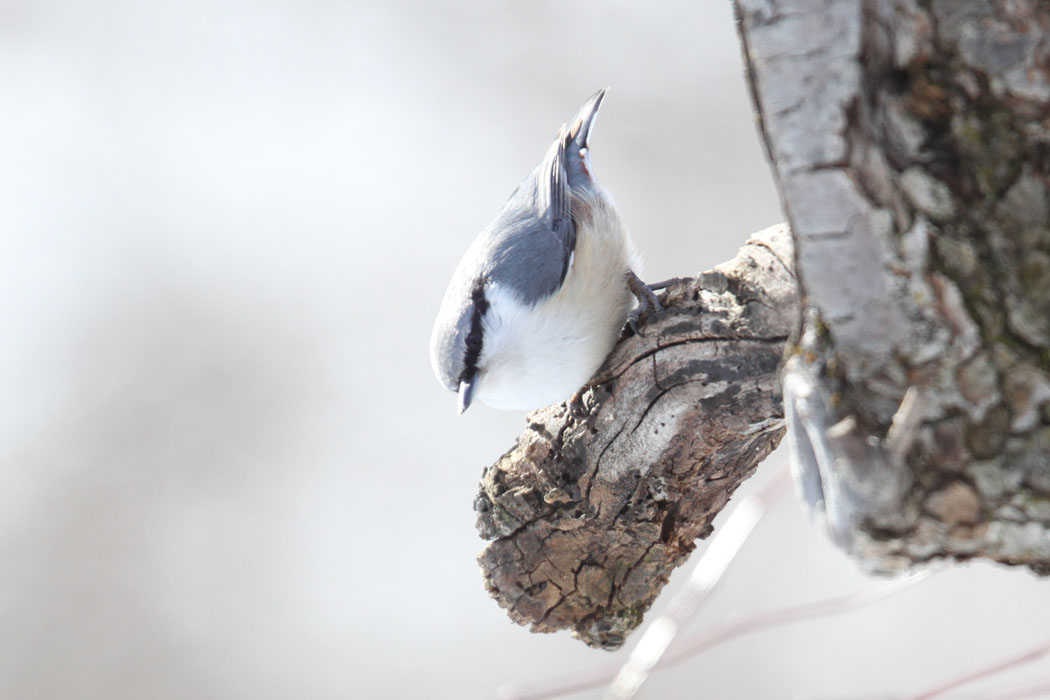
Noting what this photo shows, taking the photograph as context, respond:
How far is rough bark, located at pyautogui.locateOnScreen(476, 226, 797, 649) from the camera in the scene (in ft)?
3.38

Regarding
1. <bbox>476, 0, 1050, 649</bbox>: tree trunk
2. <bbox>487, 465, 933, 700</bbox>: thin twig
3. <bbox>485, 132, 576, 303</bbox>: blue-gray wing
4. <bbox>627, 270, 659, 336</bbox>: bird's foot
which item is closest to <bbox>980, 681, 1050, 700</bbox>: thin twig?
<bbox>487, 465, 933, 700</bbox>: thin twig

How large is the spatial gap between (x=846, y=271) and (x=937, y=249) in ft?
0.18

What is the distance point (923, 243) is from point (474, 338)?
93 cm

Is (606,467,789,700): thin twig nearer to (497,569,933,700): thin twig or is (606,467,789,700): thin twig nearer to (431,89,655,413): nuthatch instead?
(497,569,933,700): thin twig

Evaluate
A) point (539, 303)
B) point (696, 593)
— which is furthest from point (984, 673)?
point (539, 303)

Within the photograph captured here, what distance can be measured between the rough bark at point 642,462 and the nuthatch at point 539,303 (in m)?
0.09

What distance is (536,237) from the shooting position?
59.5 inches

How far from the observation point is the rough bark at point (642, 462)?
1.03 m

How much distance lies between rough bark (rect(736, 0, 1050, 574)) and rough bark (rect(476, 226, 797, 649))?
45cm

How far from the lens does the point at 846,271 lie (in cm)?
53

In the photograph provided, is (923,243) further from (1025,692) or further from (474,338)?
(474,338)

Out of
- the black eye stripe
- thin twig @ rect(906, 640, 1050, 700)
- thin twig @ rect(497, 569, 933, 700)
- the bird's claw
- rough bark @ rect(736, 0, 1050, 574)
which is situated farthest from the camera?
the black eye stripe

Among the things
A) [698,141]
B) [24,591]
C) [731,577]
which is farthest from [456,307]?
[24,591]

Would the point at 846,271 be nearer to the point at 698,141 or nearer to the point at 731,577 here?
the point at 731,577
